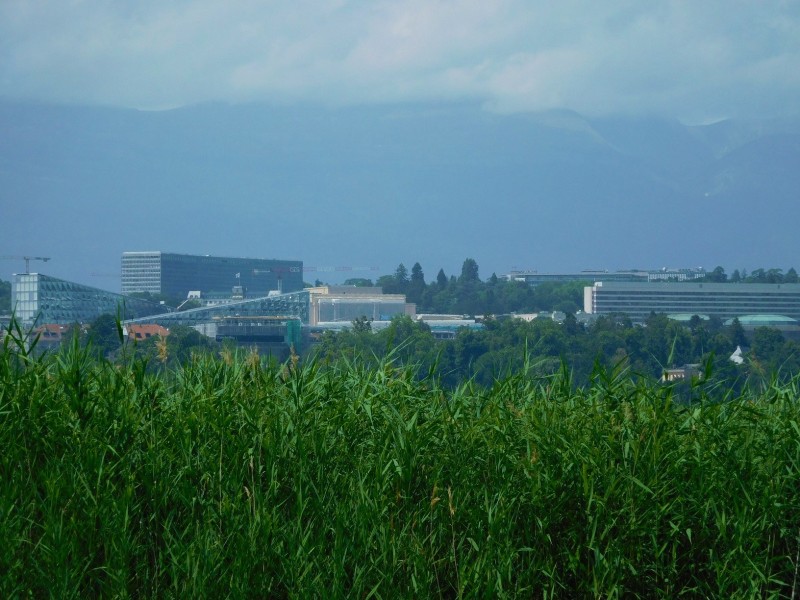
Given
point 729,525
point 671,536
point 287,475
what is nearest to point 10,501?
point 287,475

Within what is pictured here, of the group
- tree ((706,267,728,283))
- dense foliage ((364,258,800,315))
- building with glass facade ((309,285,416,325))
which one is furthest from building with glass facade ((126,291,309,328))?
tree ((706,267,728,283))

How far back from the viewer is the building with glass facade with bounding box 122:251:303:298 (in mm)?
26516

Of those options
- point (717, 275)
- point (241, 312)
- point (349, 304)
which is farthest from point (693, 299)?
point (241, 312)

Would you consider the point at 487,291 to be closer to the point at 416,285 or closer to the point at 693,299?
the point at 416,285

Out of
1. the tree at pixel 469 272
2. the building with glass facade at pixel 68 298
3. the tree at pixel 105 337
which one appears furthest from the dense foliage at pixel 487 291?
the tree at pixel 105 337

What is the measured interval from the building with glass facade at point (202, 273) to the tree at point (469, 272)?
682 centimetres

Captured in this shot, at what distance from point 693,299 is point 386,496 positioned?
503 inches

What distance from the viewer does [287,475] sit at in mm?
3641

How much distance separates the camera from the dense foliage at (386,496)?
3277 millimetres

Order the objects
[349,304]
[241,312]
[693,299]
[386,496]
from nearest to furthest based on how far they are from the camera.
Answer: [386,496]
[241,312]
[349,304]
[693,299]

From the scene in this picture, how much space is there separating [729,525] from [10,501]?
265cm

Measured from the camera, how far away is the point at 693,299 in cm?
1527

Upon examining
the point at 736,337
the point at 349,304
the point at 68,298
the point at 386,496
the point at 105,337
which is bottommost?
the point at 386,496

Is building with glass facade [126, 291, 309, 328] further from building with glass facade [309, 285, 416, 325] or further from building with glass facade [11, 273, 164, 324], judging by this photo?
building with glass facade [11, 273, 164, 324]
